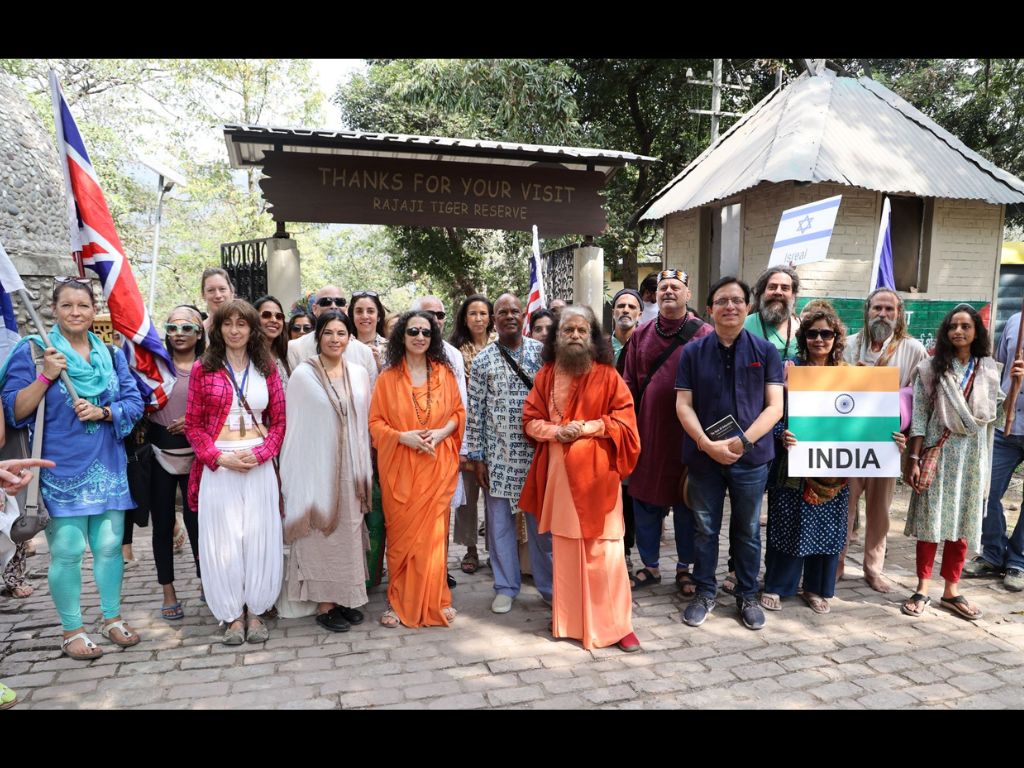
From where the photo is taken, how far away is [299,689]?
10.9ft

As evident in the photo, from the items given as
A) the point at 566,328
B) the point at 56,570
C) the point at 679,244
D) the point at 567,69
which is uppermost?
the point at 567,69

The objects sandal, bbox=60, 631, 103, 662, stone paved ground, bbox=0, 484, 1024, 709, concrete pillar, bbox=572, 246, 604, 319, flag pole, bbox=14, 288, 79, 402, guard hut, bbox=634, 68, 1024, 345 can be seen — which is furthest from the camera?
guard hut, bbox=634, 68, 1024, 345

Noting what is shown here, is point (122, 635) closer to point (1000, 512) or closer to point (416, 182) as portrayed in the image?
point (416, 182)

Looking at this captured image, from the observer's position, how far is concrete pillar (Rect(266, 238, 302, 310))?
6504 mm

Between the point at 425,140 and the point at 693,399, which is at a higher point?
the point at 425,140

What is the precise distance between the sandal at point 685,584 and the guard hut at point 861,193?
17.7 ft

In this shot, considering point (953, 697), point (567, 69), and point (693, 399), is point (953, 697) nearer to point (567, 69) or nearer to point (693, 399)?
point (693, 399)

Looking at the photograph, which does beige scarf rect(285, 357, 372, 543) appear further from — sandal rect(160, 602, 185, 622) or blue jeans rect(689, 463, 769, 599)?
blue jeans rect(689, 463, 769, 599)

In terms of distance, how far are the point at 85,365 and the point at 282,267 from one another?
10.2 ft

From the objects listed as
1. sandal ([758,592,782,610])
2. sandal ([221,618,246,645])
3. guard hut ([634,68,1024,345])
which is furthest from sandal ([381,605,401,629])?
guard hut ([634,68,1024,345])

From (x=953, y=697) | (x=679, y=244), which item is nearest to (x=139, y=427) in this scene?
(x=953, y=697)

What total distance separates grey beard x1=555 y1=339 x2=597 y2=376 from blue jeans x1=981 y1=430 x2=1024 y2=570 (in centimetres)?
307

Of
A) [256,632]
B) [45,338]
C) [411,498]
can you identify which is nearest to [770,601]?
[411,498]

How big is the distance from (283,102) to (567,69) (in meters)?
14.1
